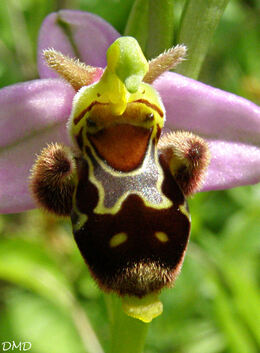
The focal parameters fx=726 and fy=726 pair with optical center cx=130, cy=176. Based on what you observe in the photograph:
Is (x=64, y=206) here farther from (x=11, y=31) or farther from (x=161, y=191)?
(x=11, y=31)

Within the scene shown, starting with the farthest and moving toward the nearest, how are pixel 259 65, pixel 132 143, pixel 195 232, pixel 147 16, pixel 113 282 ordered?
1. pixel 259 65
2. pixel 195 232
3. pixel 147 16
4. pixel 132 143
5. pixel 113 282

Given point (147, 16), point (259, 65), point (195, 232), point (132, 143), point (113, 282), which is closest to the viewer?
point (113, 282)

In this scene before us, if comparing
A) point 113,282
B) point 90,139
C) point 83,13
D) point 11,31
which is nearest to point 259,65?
point 11,31

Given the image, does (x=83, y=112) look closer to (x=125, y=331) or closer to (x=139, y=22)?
(x=139, y=22)

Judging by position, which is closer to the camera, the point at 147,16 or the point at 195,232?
the point at 147,16

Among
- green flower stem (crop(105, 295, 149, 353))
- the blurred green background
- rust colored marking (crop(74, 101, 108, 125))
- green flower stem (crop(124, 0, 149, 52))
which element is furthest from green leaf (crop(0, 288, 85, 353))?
green flower stem (crop(124, 0, 149, 52))
